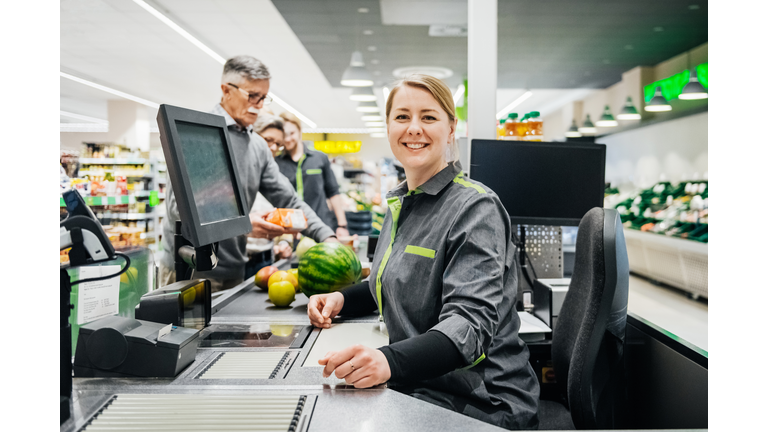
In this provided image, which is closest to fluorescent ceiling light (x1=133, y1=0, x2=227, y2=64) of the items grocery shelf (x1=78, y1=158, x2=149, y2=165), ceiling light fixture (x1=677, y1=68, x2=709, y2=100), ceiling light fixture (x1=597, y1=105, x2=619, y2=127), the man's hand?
grocery shelf (x1=78, y1=158, x2=149, y2=165)

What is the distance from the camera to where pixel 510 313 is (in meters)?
1.39

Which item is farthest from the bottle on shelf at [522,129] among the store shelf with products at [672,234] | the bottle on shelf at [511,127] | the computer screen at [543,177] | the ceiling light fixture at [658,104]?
the ceiling light fixture at [658,104]

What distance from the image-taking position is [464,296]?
3.88 ft

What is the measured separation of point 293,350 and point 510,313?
62 centimetres

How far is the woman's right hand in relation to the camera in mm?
1520

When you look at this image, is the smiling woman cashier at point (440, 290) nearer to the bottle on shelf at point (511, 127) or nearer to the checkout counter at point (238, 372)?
the checkout counter at point (238, 372)

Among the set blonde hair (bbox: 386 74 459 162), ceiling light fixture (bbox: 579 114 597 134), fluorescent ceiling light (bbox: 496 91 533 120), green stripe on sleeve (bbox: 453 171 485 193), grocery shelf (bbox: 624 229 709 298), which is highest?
fluorescent ceiling light (bbox: 496 91 533 120)

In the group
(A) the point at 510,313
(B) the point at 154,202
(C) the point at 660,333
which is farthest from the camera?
(B) the point at 154,202

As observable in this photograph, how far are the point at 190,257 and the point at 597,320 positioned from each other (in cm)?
118

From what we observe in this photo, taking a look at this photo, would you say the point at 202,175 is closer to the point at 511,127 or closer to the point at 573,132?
the point at 511,127

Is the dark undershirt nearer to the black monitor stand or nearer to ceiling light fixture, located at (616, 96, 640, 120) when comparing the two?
the black monitor stand

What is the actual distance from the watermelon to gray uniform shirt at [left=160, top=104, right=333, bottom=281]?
19.8 inches
